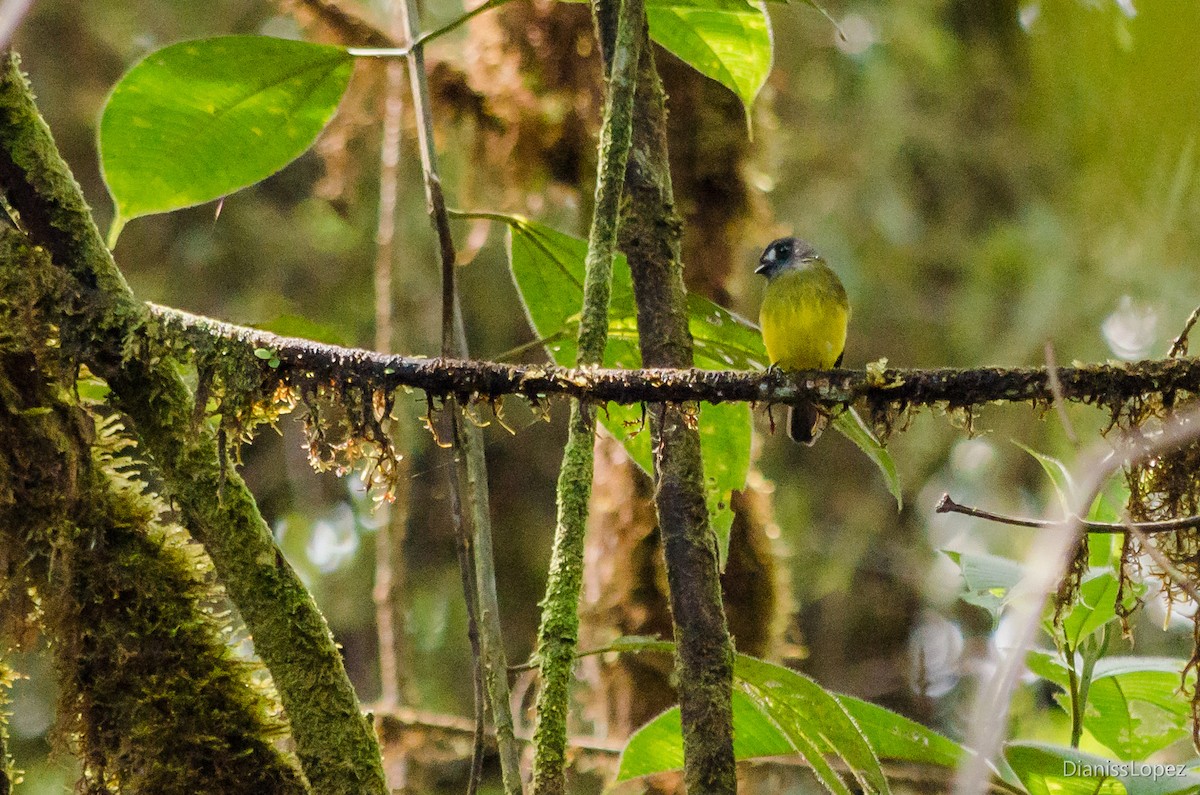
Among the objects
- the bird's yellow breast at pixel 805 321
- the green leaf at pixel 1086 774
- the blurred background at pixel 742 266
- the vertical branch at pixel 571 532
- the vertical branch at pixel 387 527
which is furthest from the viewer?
the blurred background at pixel 742 266

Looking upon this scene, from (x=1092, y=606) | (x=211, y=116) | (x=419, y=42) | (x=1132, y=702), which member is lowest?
(x=1132, y=702)

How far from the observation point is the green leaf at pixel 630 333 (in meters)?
2.16

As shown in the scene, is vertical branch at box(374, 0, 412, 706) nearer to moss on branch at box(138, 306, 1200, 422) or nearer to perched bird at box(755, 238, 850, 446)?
moss on branch at box(138, 306, 1200, 422)

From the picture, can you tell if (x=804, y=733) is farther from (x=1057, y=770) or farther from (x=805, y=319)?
(x=805, y=319)

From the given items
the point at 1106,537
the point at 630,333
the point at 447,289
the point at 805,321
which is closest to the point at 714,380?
the point at 447,289

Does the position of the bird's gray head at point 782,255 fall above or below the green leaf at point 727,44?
above

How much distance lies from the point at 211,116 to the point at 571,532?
898 millimetres

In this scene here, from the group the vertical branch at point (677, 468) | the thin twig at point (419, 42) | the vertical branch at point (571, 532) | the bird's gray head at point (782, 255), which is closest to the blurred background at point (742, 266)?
A: the bird's gray head at point (782, 255)

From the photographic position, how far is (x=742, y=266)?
13.0 feet

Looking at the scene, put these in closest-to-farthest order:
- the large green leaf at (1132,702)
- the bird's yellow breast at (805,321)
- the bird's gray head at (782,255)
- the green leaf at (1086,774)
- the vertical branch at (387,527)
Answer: the green leaf at (1086,774) < the large green leaf at (1132,702) < the vertical branch at (387,527) < the bird's yellow breast at (805,321) < the bird's gray head at (782,255)

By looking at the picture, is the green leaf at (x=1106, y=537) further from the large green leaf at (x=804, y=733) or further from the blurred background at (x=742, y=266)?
the blurred background at (x=742, y=266)

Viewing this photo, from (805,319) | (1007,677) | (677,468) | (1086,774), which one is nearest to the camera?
(1007,677)

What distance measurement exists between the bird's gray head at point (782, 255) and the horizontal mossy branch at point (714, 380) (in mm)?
2440

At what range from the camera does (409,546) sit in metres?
6.29
